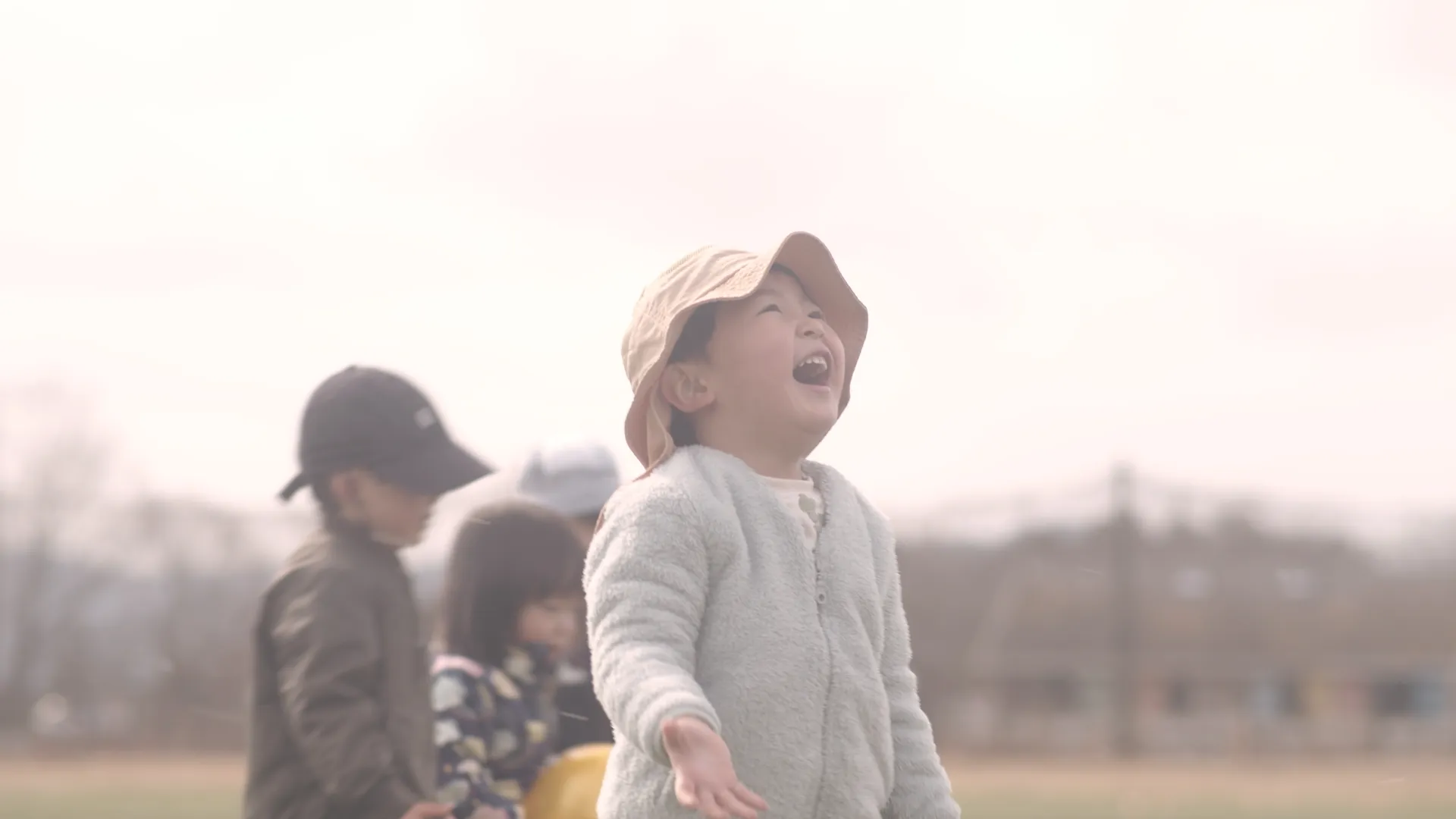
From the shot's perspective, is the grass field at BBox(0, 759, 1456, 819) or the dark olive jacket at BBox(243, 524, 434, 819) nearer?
the dark olive jacket at BBox(243, 524, 434, 819)

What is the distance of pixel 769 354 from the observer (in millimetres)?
2078

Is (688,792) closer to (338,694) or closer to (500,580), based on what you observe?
(338,694)

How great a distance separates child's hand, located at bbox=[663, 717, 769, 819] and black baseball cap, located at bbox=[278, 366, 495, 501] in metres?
1.34

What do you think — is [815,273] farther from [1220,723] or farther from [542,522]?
[1220,723]

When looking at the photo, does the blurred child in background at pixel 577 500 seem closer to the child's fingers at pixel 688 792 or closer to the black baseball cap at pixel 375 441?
the black baseball cap at pixel 375 441

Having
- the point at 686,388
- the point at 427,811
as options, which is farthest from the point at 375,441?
the point at 686,388

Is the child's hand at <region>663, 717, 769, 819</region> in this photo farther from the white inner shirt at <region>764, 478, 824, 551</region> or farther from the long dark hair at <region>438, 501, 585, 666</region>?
the long dark hair at <region>438, 501, 585, 666</region>

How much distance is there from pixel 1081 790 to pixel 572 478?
10.9 metres

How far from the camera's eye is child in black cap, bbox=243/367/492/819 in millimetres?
2736

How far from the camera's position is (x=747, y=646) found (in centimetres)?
197

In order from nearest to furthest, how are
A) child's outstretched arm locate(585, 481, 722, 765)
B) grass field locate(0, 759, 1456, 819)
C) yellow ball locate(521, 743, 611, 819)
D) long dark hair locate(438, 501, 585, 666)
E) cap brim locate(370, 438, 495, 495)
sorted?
child's outstretched arm locate(585, 481, 722, 765) < yellow ball locate(521, 743, 611, 819) < cap brim locate(370, 438, 495, 495) < long dark hair locate(438, 501, 585, 666) < grass field locate(0, 759, 1456, 819)

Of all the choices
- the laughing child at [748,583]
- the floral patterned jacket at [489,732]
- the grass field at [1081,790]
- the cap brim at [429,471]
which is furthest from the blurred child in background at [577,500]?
the grass field at [1081,790]

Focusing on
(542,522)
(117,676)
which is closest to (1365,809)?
(542,522)

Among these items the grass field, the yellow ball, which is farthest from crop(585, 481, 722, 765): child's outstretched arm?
the grass field
